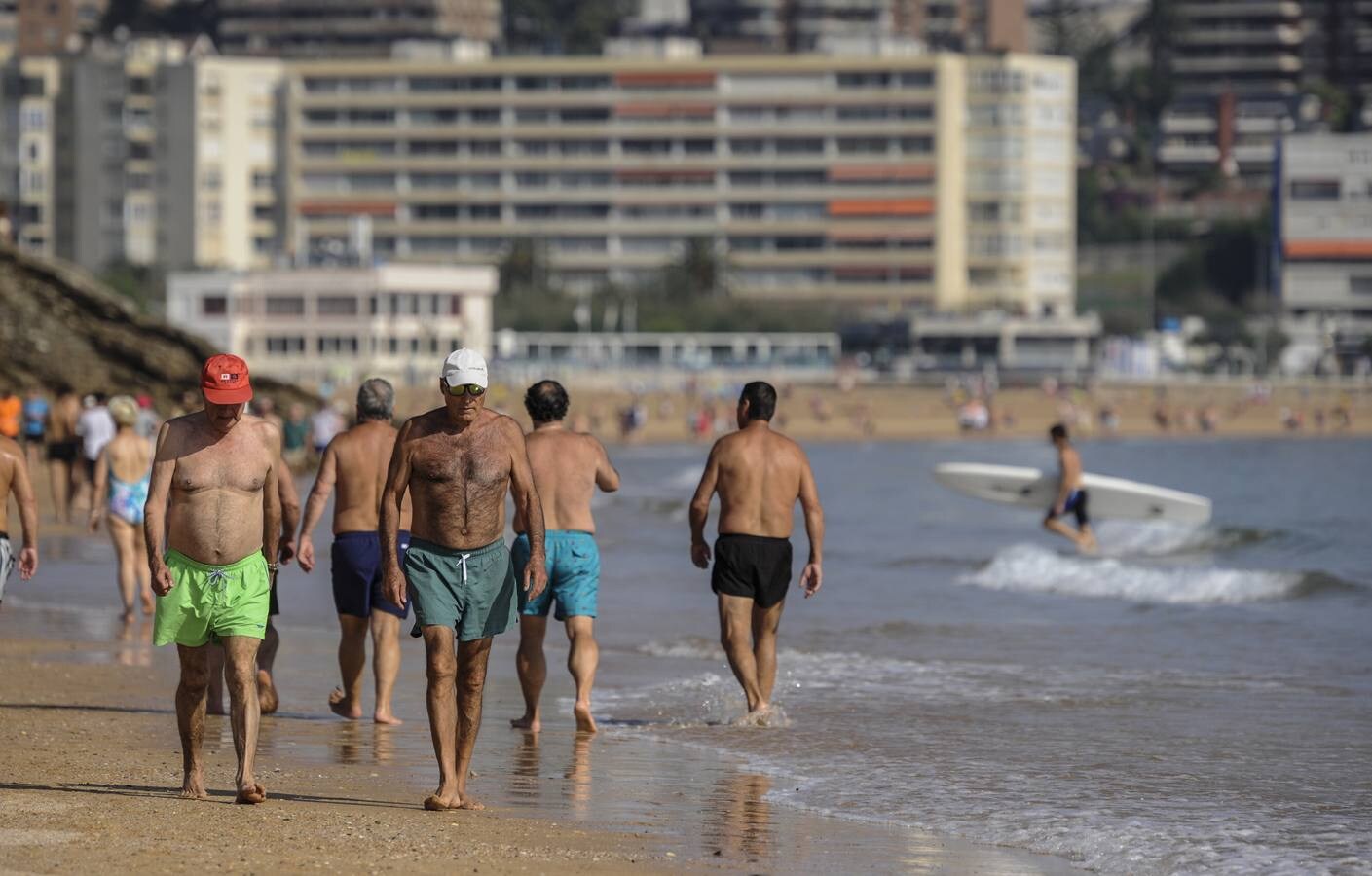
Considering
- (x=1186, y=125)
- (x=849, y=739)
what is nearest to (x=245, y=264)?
(x=1186, y=125)

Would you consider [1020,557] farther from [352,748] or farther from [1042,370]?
[1042,370]

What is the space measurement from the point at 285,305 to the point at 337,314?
248 cm

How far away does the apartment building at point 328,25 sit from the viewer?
502ft

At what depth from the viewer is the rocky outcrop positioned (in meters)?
32.6

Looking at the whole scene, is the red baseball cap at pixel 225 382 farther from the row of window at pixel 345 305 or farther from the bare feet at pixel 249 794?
the row of window at pixel 345 305

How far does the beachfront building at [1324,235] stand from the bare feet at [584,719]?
11534cm

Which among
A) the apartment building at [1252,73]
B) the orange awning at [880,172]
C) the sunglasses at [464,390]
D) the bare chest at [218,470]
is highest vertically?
the apartment building at [1252,73]

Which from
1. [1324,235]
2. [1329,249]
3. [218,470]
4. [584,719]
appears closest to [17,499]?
[218,470]

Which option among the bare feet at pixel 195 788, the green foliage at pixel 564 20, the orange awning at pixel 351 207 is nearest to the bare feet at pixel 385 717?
the bare feet at pixel 195 788

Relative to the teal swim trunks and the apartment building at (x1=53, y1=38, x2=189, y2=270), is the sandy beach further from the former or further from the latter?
the apartment building at (x1=53, y1=38, x2=189, y2=270)

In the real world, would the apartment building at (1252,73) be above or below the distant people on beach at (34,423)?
above

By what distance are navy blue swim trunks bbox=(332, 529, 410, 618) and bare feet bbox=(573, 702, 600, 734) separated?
96cm

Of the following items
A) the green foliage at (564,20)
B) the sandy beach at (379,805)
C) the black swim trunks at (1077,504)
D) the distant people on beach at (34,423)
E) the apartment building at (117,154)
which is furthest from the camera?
the green foliage at (564,20)

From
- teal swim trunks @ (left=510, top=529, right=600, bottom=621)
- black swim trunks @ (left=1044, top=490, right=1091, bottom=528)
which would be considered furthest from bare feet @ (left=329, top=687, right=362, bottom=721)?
black swim trunks @ (left=1044, top=490, right=1091, bottom=528)
